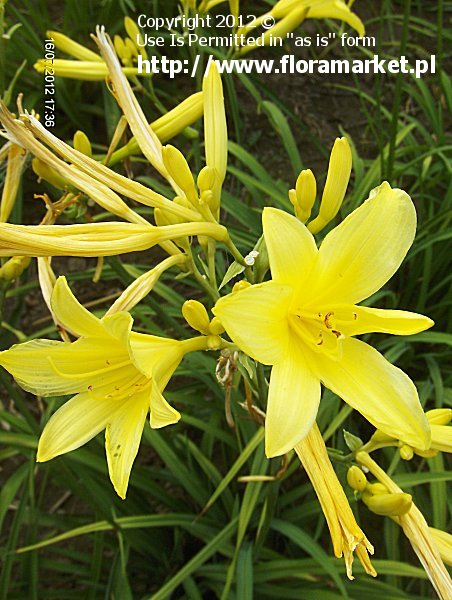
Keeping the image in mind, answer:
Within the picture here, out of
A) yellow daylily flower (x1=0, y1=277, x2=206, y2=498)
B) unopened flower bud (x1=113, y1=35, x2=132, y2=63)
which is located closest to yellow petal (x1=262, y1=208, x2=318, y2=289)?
yellow daylily flower (x1=0, y1=277, x2=206, y2=498)

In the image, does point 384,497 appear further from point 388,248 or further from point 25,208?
point 25,208

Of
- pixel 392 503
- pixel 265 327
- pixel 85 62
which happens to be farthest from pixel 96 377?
pixel 85 62

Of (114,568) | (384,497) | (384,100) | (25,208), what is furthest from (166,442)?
(384,100)

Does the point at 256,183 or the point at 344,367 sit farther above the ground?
the point at 256,183

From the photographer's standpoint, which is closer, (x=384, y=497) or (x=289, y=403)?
(x=289, y=403)

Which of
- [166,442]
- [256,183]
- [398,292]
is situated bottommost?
[166,442]

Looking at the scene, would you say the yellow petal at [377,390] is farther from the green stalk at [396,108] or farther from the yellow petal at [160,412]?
the green stalk at [396,108]

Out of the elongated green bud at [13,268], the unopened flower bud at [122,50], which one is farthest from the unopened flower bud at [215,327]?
the unopened flower bud at [122,50]
